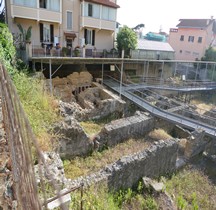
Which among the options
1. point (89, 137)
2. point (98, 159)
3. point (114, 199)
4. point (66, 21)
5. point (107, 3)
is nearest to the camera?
point (114, 199)

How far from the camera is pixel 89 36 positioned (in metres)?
20.4

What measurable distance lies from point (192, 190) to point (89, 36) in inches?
664

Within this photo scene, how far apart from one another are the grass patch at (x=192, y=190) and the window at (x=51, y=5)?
15899 mm

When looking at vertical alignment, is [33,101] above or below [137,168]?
above

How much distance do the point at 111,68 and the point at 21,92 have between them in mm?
11873

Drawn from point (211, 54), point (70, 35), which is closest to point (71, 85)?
point (70, 35)

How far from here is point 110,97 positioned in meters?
14.8

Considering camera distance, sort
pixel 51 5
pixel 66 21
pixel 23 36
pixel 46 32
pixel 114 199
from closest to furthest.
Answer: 1. pixel 114 199
2. pixel 23 36
3. pixel 51 5
4. pixel 46 32
5. pixel 66 21

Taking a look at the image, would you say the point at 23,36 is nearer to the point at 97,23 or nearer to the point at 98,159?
the point at 97,23

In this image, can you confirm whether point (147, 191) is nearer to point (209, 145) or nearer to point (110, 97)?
point (209, 145)

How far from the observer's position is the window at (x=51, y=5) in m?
16.9

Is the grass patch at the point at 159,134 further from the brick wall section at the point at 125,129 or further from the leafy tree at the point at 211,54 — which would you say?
the leafy tree at the point at 211,54

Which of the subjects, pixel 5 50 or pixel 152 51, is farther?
pixel 152 51

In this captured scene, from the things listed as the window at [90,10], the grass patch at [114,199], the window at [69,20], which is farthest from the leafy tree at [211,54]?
the grass patch at [114,199]
